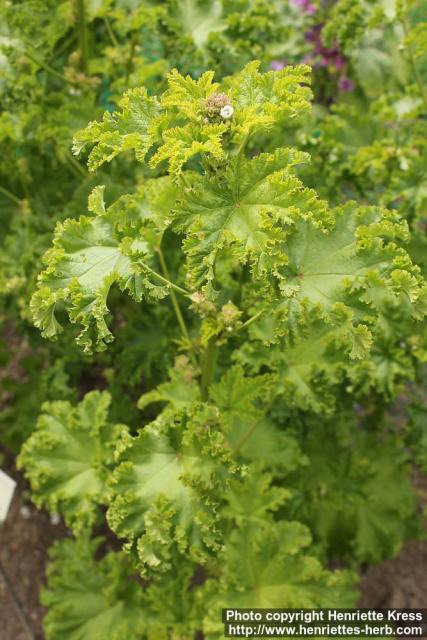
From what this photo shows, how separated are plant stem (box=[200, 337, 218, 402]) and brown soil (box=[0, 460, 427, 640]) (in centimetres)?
211

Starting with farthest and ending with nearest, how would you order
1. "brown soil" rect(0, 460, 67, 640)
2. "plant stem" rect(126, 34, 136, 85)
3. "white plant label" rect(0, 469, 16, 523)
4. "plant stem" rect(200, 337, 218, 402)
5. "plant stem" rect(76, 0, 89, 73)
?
"brown soil" rect(0, 460, 67, 640) → "plant stem" rect(126, 34, 136, 85) → "plant stem" rect(76, 0, 89, 73) → "white plant label" rect(0, 469, 16, 523) → "plant stem" rect(200, 337, 218, 402)

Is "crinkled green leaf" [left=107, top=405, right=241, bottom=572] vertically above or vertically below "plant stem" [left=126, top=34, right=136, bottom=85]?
below

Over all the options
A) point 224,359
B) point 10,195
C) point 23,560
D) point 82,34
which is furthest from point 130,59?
point 23,560

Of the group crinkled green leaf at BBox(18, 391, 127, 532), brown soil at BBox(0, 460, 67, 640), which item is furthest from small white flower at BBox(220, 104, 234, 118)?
brown soil at BBox(0, 460, 67, 640)

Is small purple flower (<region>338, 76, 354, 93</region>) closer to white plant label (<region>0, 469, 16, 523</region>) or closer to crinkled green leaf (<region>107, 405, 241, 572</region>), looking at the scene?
crinkled green leaf (<region>107, 405, 241, 572</region>)

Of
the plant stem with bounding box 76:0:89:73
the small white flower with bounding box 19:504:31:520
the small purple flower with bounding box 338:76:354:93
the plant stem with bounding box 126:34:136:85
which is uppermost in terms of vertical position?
the plant stem with bounding box 76:0:89:73

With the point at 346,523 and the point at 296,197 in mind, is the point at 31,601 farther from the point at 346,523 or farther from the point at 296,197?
the point at 296,197

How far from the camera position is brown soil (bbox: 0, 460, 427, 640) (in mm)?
3611

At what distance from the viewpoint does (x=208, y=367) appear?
2.15 meters

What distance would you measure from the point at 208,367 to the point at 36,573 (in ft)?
7.58

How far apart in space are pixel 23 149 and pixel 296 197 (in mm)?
2015

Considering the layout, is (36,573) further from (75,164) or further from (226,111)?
(226,111)

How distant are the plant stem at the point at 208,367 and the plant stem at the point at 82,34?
64.1 inches

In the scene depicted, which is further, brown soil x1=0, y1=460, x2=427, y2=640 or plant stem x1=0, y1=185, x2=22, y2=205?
brown soil x1=0, y1=460, x2=427, y2=640
